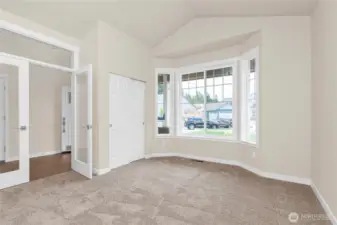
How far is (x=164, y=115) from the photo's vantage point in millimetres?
5746

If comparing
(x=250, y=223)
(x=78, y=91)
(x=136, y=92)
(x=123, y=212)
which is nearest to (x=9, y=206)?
(x=123, y=212)

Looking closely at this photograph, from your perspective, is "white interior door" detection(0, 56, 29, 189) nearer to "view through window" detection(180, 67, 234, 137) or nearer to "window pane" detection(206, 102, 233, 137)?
"view through window" detection(180, 67, 234, 137)

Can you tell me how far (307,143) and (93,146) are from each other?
376 cm

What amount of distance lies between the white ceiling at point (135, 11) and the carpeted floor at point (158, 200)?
9.04 feet

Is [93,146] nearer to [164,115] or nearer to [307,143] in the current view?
[164,115]

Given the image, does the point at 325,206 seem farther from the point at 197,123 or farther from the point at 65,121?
the point at 65,121

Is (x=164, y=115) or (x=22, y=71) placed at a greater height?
(x=22, y=71)

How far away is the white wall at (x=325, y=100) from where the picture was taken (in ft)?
7.54

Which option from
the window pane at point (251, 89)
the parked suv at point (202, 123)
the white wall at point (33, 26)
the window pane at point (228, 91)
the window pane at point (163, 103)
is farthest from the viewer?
the window pane at point (163, 103)

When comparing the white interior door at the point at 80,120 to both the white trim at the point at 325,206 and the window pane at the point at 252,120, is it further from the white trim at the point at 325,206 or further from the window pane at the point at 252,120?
the white trim at the point at 325,206

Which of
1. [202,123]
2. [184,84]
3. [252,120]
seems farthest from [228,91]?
[184,84]

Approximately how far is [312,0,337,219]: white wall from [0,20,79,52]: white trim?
4.15m

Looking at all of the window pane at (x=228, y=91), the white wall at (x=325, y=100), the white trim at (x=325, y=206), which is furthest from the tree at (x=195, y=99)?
the white trim at (x=325, y=206)

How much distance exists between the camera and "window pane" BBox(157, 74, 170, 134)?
18.7 ft
